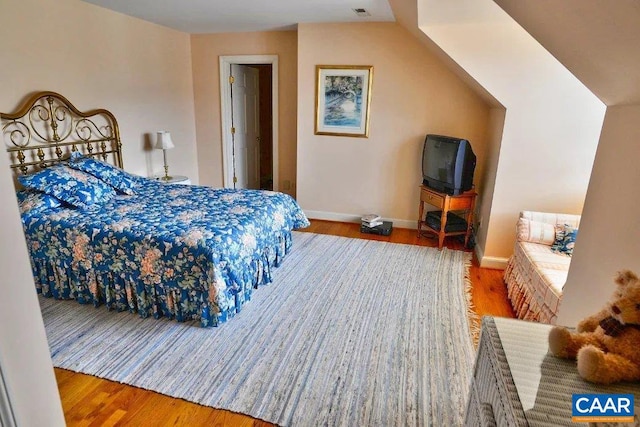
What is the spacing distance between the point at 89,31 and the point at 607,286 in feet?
14.8

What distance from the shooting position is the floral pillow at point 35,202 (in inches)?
105

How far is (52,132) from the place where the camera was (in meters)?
3.33

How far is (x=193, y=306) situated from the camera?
8.04 feet

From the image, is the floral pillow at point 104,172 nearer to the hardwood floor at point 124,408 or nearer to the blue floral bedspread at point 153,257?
the blue floral bedspread at point 153,257

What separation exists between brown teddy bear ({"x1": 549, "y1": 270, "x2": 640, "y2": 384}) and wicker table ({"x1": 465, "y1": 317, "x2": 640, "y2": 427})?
3 cm

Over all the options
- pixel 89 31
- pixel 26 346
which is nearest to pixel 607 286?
pixel 26 346

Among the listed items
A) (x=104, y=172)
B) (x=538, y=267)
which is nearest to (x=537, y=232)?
(x=538, y=267)

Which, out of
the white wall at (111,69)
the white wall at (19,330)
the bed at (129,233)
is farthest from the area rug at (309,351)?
the white wall at (111,69)

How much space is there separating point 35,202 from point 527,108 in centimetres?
407

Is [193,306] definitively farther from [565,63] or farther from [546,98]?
[546,98]

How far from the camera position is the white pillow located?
294cm

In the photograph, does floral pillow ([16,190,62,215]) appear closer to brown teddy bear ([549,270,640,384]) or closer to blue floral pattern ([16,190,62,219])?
blue floral pattern ([16,190,62,219])

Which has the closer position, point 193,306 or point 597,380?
point 597,380

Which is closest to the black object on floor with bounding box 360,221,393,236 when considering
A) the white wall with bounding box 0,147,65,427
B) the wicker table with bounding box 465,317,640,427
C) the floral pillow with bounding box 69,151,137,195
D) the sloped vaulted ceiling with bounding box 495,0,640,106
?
the floral pillow with bounding box 69,151,137,195
